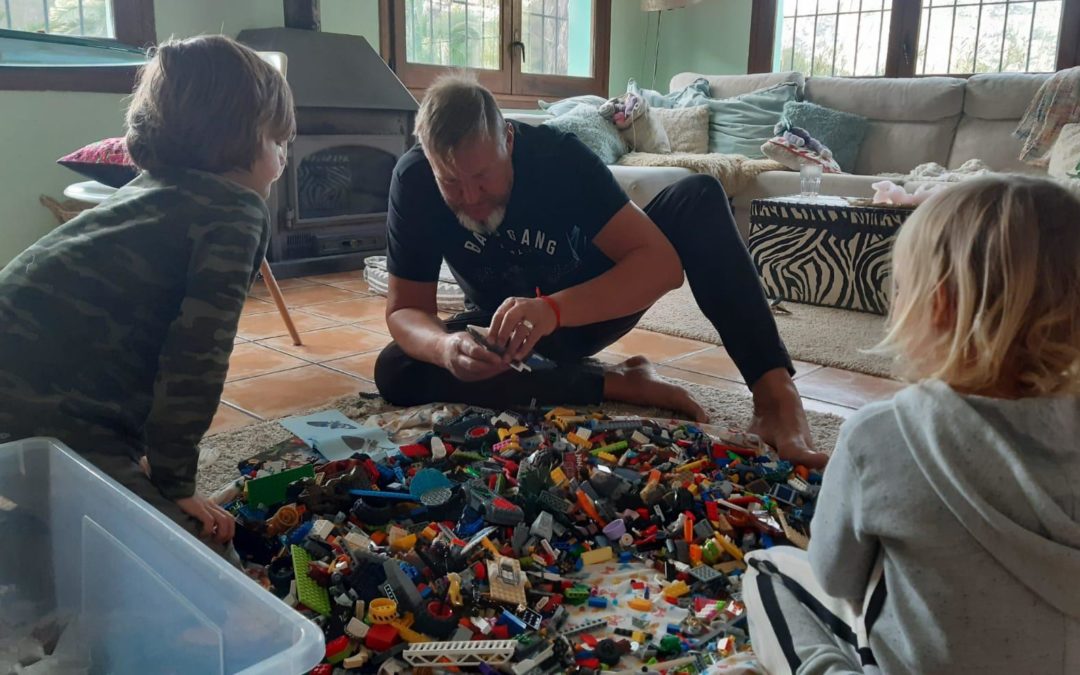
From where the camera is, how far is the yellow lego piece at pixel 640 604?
1.08 m

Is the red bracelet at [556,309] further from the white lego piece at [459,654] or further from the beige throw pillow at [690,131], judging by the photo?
the beige throw pillow at [690,131]

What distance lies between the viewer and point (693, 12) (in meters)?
5.44

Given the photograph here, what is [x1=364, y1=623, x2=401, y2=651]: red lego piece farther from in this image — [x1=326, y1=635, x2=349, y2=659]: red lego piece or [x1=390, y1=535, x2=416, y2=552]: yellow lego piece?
[x1=390, y1=535, x2=416, y2=552]: yellow lego piece

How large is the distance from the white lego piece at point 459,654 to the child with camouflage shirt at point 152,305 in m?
0.32

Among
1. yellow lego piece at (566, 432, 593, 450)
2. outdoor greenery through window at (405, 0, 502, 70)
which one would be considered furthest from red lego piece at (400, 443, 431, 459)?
outdoor greenery through window at (405, 0, 502, 70)

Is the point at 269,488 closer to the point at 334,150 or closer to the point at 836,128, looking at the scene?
the point at 334,150

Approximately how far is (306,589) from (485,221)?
2.68 ft

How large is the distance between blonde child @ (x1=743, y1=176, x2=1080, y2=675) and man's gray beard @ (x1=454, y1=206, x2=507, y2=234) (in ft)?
3.30

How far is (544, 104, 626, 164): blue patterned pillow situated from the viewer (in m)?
4.13

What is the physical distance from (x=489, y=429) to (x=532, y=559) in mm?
472

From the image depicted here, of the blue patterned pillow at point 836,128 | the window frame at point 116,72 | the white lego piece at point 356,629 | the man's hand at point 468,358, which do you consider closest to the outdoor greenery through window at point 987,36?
the blue patterned pillow at point 836,128

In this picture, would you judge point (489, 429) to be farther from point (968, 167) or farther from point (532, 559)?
point (968, 167)

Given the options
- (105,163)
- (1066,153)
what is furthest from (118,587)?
(1066,153)

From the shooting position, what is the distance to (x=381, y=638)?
3.22 ft
